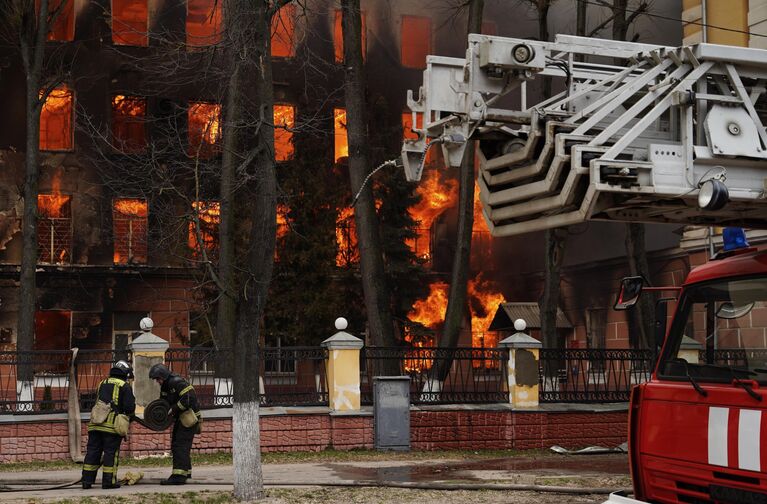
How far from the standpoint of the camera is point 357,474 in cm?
1472

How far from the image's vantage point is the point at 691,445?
739 centimetres

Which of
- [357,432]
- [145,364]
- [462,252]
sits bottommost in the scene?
[357,432]

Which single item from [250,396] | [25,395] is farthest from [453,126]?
[25,395]

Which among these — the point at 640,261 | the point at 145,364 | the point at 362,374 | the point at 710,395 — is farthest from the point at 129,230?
the point at 710,395

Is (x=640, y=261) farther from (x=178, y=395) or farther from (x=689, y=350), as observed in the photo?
(x=689, y=350)

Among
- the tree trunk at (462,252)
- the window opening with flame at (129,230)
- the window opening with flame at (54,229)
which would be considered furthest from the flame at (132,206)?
the tree trunk at (462,252)

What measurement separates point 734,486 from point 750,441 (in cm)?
34

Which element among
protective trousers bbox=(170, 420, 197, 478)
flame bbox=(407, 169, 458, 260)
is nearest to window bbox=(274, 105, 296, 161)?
flame bbox=(407, 169, 458, 260)

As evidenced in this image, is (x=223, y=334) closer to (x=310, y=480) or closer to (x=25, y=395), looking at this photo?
(x=25, y=395)

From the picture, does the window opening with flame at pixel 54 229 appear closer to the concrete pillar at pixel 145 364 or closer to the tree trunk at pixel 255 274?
the concrete pillar at pixel 145 364

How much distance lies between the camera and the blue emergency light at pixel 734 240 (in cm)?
817

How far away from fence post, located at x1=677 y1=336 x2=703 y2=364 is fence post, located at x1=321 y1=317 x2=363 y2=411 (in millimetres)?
10698

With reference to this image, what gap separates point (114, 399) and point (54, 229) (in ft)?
53.5

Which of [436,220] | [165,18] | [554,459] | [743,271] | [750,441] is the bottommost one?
[554,459]
